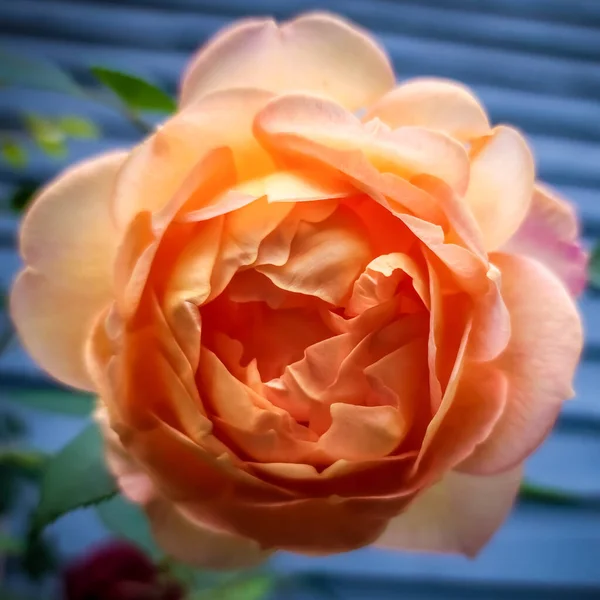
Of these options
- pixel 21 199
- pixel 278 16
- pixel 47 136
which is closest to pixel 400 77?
pixel 278 16

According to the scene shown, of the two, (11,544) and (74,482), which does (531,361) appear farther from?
(11,544)

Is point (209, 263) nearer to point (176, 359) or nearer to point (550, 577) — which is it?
Result: point (176, 359)

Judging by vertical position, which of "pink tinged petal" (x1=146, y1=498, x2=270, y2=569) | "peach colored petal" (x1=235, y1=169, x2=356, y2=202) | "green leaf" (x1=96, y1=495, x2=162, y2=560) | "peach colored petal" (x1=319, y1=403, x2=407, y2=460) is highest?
"peach colored petal" (x1=235, y1=169, x2=356, y2=202)

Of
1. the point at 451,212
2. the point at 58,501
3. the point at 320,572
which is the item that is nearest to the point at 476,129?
the point at 451,212

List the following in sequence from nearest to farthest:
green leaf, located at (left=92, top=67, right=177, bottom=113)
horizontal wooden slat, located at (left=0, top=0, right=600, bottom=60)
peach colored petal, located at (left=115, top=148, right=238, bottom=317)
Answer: peach colored petal, located at (left=115, top=148, right=238, bottom=317)
green leaf, located at (left=92, top=67, right=177, bottom=113)
horizontal wooden slat, located at (left=0, top=0, right=600, bottom=60)

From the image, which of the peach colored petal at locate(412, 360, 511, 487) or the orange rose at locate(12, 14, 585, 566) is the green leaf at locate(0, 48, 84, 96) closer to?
the orange rose at locate(12, 14, 585, 566)

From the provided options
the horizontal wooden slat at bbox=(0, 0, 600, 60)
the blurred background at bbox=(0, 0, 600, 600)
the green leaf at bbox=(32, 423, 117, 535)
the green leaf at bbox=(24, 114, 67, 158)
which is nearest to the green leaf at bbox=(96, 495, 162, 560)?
the blurred background at bbox=(0, 0, 600, 600)
